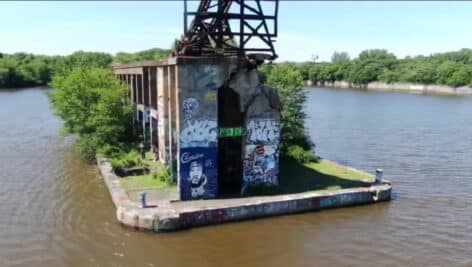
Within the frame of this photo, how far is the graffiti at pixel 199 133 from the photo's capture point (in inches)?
809

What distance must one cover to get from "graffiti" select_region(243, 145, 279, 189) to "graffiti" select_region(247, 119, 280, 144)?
294 mm

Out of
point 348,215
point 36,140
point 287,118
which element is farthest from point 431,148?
A: point 36,140

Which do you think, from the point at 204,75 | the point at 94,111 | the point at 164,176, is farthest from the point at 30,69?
the point at 204,75

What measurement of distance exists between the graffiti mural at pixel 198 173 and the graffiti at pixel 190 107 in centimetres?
154

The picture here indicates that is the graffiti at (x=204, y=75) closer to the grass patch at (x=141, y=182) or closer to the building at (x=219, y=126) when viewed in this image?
the building at (x=219, y=126)

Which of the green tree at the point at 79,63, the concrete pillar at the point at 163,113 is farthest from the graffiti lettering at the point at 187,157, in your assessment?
the green tree at the point at 79,63

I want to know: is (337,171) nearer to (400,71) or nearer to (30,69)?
(400,71)

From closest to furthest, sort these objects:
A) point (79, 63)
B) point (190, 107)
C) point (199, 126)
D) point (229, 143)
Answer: point (190, 107)
point (199, 126)
point (229, 143)
point (79, 63)

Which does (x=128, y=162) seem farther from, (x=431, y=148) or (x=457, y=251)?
(x=431, y=148)

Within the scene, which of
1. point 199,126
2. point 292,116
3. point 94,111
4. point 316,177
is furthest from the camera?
point 94,111

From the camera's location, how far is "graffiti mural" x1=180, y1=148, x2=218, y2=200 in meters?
20.7

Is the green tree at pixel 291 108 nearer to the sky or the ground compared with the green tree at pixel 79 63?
nearer to the ground

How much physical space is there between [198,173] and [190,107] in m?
3.05

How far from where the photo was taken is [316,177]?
25078mm
